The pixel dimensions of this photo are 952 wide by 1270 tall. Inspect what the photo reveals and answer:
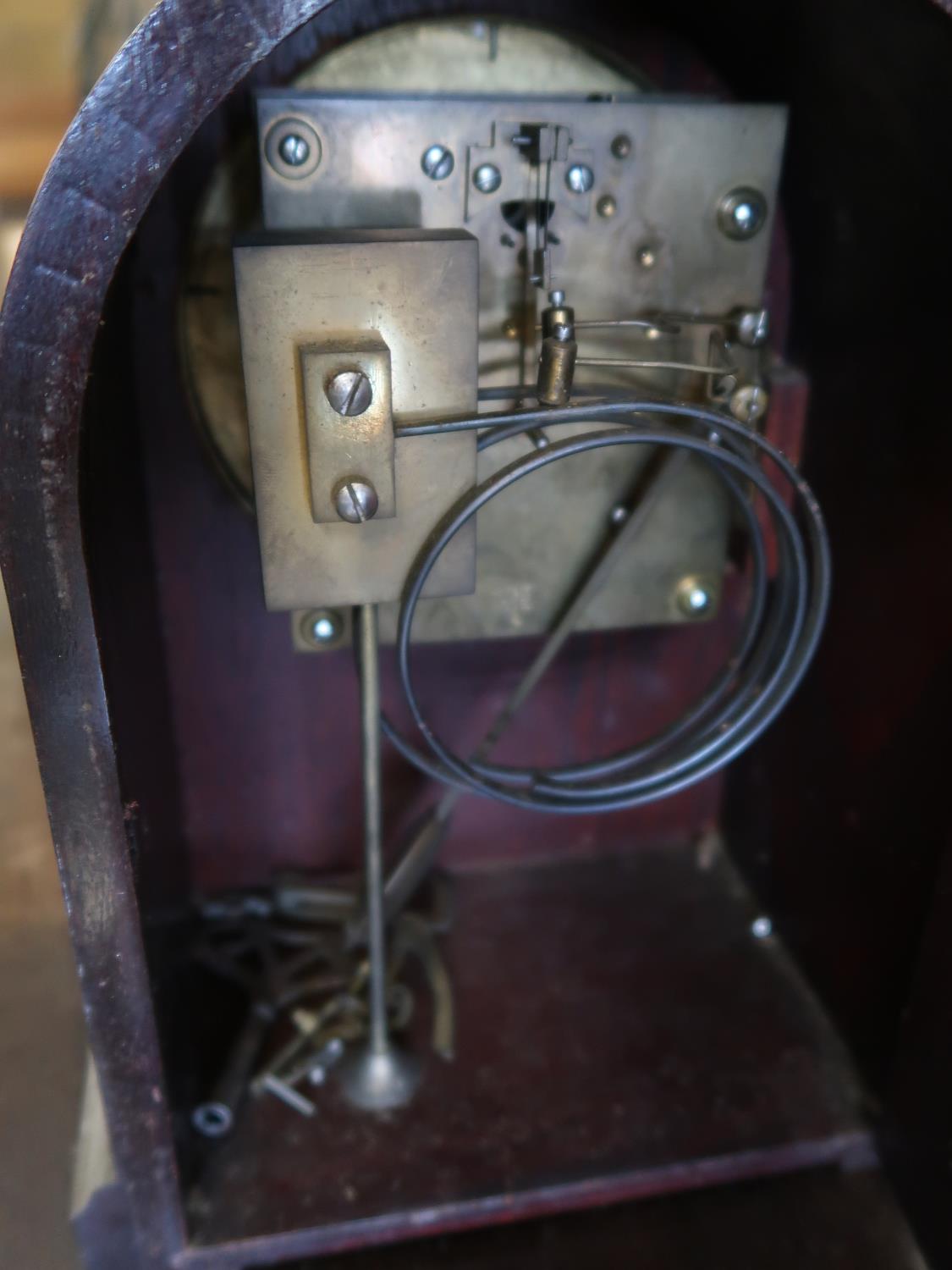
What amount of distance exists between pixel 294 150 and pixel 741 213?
0.33 metres

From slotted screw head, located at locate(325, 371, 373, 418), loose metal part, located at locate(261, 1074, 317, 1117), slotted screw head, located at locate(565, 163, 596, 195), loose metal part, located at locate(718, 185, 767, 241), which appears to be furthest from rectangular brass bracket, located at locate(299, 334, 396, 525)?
loose metal part, located at locate(261, 1074, 317, 1117)

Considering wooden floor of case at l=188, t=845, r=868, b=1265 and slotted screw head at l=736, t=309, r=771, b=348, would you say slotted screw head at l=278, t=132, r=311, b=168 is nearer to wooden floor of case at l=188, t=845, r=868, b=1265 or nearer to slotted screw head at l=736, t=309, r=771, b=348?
slotted screw head at l=736, t=309, r=771, b=348

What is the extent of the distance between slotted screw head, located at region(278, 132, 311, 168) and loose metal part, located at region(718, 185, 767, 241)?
1.02 ft

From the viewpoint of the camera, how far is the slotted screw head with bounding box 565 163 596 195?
2.45 ft

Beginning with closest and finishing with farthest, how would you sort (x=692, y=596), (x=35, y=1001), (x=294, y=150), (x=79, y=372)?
(x=79, y=372) → (x=294, y=150) → (x=692, y=596) → (x=35, y=1001)

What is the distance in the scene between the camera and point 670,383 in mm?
826

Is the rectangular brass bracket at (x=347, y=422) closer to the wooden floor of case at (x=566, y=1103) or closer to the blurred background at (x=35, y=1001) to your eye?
the blurred background at (x=35, y=1001)

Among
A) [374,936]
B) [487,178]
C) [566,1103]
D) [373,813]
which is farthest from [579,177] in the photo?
[566,1103]

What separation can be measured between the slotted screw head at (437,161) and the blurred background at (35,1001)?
0.35m

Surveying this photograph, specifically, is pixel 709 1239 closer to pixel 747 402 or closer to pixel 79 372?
pixel 747 402

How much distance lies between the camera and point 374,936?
86 centimetres

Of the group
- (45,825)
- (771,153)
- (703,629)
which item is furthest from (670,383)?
(45,825)

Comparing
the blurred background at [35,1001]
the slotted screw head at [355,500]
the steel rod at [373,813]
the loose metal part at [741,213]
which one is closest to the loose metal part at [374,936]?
the steel rod at [373,813]

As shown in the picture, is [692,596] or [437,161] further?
[692,596]
